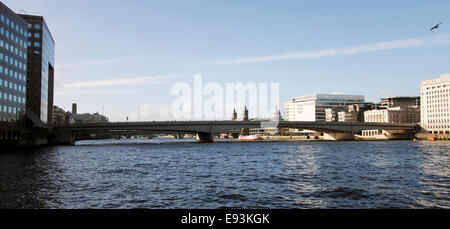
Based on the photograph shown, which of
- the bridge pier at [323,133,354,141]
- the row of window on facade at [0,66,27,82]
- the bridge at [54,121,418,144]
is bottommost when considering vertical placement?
the bridge pier at [323,133,354,141]

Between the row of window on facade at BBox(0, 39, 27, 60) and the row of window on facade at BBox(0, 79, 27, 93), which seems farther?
the row of window on facade at BBox(0, 79, 27, 93)

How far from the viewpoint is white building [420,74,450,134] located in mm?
185738

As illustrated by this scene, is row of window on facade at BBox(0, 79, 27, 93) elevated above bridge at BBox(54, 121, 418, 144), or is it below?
above

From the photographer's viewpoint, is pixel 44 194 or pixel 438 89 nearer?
pixel 44 194

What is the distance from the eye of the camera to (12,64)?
89.2 metres

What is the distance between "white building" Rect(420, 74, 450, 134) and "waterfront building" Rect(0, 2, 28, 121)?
610 feet

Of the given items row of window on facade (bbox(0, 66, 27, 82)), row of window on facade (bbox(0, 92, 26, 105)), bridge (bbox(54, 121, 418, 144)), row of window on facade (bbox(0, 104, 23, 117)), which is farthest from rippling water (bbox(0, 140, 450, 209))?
bridge (bbox(54, 121, 418, 144))

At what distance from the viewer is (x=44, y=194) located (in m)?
23.1

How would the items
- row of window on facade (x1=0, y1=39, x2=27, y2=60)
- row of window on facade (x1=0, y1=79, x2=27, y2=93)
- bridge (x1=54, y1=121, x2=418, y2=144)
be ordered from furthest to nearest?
bridge (x1=54, y1=121, x2=418, y2=144), row of window on facade (x1=0, y1=79, x2=27, y2=93), row of window on facade (x1=0, y1=39, x2=27, y2=60)

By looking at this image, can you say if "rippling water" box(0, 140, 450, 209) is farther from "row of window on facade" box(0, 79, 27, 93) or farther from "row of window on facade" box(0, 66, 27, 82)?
"row of window on facade" box(0, 66, 27, 82)
